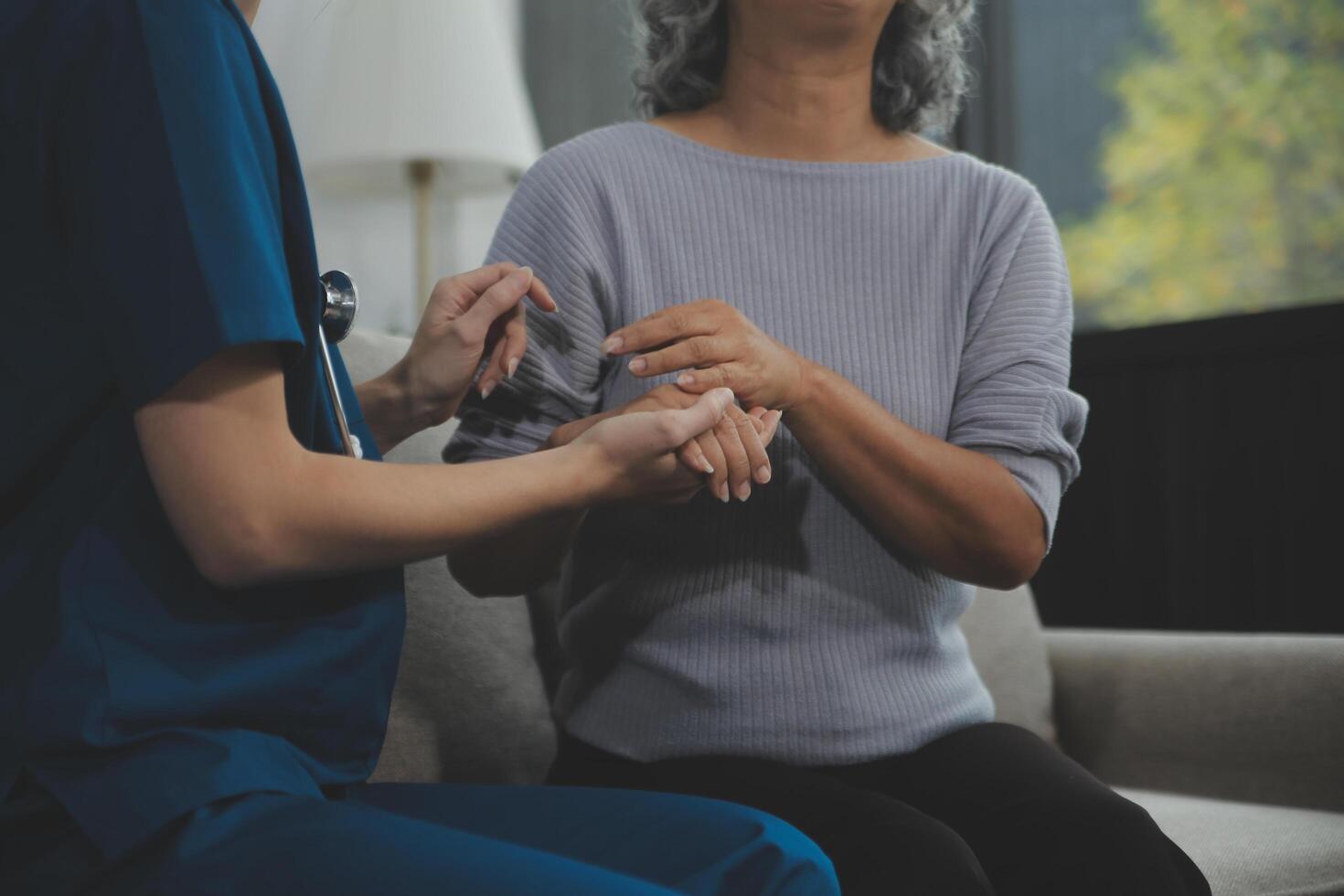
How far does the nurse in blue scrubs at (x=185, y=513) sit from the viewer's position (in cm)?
61

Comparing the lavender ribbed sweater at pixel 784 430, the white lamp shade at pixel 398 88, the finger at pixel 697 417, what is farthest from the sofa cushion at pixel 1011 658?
the white lamp shade at pixel 398 88

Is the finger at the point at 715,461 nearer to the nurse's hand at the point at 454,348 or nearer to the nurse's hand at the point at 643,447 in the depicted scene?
the nurse's hand at the point at 643,447

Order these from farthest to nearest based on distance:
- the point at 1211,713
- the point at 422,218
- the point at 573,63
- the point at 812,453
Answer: the point at 573,63 < the point at 422,218 < the point at 1211,713 < the point at 812,453

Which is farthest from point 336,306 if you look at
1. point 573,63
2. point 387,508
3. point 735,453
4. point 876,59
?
point 573,63

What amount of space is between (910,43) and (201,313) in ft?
2.96

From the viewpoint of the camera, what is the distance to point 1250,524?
6.16ft

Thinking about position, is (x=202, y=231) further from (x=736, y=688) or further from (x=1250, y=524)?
(x=1250, y=524)

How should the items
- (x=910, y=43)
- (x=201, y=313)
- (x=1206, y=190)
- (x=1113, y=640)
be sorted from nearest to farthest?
(x=201, y=313) < (x=910, y=43) < (x=1113, y=640) < (x=1206, y=190)

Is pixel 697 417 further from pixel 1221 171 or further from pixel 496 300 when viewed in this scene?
pixel 1221 171

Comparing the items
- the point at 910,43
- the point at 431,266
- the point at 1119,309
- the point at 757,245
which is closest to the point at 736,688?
the point at 757,245

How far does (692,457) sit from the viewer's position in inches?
33.4

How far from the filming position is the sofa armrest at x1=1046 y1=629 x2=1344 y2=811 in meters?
1.38

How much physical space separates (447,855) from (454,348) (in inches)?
17.3

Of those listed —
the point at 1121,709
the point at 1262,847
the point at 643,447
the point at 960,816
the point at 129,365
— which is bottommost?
the point at 1121,709
